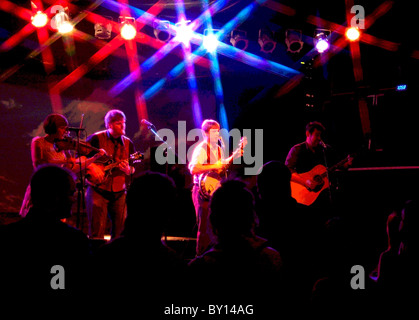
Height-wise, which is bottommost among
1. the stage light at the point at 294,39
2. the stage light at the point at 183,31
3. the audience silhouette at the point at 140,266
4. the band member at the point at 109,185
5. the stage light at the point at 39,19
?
the audience silhouette at the point at 140,266

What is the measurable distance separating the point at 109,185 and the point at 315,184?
3.58 m

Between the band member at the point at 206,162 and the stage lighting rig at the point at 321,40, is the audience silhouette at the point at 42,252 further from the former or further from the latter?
the stage lighting rig at the point at 321,40

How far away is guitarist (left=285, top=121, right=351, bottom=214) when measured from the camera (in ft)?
21.7

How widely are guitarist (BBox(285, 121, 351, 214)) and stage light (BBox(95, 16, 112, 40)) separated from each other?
Result: 4459 millimetres

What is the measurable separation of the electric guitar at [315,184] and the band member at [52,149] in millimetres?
3614

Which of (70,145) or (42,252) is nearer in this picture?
(42,252)

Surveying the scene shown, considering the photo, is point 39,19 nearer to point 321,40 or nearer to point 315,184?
point 321,40

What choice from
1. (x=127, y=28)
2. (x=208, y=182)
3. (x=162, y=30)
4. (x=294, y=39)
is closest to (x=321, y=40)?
(x=294, y=39)

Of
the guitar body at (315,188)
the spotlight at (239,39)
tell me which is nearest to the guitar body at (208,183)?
the guitar body at (315,188)

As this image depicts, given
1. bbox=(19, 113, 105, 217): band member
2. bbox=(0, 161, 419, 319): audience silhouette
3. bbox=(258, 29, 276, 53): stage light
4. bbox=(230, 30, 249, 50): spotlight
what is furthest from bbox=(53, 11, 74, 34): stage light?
bbox=(0, 161, 419, 319): audience silhouette

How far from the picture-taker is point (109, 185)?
5203mm

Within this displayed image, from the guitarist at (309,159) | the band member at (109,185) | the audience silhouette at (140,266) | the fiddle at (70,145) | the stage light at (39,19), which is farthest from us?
the stage light at (39,19)

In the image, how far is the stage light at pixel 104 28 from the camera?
755cm

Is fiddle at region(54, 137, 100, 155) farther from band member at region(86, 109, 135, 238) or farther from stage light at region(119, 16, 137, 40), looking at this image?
stage light at region(119, 16, 137, 40)
